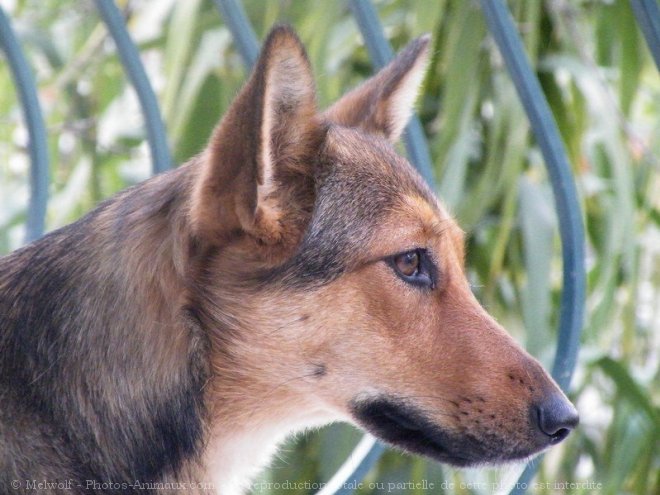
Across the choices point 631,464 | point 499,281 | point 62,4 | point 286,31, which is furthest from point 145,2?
point 286,31

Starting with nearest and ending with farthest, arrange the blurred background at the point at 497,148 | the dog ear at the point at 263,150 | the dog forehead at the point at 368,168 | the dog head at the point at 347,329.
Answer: the dog ear at the point at 263,150 → the dog head at the point at 347,329 → the dog forehead at the point at 368,168 → the blurred background at the point at 497,148

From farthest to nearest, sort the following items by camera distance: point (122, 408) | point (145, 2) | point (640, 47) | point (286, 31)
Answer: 1. point (145, 2)
2. point (640, 47)
3. point (122, 408)
4. point (286, 31)

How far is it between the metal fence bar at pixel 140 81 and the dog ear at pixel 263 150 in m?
0.49

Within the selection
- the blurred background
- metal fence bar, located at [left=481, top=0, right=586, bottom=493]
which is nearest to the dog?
metal fence bar, located at [left=481, top=0, right=586, bottom=493]

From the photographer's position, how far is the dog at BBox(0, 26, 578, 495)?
64.5 inches

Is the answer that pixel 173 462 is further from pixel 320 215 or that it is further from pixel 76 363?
pixel 320 215

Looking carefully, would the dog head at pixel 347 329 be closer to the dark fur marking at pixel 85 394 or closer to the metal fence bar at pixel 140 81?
the dark fur marking at pixel 85 394

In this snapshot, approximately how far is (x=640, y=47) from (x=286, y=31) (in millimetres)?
2231

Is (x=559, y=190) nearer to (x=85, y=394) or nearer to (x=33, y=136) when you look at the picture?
(x=85, y=394)

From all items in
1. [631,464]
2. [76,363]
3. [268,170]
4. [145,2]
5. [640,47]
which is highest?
[145,2]

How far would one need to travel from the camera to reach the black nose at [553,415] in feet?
5.70

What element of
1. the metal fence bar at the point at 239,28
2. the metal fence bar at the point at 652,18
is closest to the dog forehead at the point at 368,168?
the metal fence bar at the point at 239,28

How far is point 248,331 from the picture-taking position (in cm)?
176

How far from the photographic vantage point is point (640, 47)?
3465 mm
